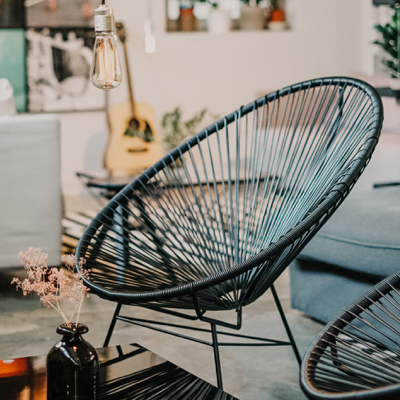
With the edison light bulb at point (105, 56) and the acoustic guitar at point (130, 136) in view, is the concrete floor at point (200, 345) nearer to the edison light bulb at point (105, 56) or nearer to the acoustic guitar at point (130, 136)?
the edison light bulb at point (105, 56)

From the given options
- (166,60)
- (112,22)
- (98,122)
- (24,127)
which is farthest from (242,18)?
(112,22)

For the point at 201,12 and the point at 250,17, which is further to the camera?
the point at 201,12

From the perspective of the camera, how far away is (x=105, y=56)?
3.60 feet

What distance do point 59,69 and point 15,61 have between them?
1.06 ft

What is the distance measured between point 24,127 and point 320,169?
1.25m

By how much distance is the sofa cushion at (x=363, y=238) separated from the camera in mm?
1649

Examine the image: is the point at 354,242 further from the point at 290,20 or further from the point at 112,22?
the point at 290,20

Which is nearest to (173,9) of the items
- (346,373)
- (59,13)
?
(59,13)

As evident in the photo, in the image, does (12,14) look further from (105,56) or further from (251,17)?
(105,56)

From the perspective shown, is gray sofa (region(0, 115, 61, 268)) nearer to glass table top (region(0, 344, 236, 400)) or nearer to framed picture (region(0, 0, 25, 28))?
glass table top (region(0, 344, 236, 400))

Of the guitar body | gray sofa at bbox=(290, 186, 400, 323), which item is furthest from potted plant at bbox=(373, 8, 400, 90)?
gray sofa at bbox=(290, 186, 400, 323)

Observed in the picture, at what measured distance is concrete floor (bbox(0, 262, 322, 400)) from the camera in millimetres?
1591

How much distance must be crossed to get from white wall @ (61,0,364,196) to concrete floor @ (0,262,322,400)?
96.5 inches

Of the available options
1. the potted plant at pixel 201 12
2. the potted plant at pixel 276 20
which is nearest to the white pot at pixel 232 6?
the potted plant at pixel 201 12
